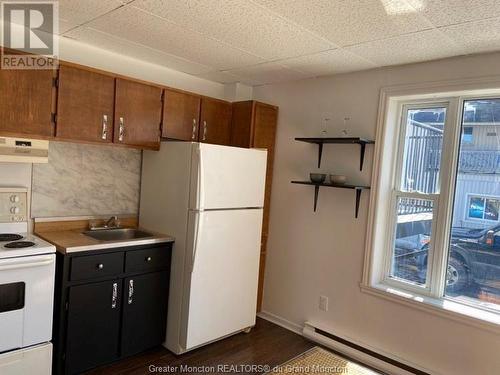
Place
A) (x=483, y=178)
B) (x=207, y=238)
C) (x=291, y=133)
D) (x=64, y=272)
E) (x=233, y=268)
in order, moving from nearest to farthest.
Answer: (x=64, y=272) < (x=483, y=178) < (x=207, y=238) < (x=233, y=268) < (x=291, y=133)

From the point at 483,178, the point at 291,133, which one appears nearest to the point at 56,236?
the point at 291,133

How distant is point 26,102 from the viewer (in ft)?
7.70

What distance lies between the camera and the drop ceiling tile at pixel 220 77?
3.43 metres

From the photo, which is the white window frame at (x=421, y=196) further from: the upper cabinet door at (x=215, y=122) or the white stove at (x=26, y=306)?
the white stove at (x=26, y=306)

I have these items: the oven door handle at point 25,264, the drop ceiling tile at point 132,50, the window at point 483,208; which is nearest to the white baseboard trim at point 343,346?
the window at point 483,208

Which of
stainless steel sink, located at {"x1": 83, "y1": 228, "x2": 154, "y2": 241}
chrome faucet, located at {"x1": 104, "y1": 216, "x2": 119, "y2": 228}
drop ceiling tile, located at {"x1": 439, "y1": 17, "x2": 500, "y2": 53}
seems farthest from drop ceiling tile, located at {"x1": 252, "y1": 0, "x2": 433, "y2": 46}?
chrome faucet, located at {"x1": 104, "y1": 216, "x2": 119, "y2": 228}

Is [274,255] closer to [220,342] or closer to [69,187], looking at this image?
[220,342]

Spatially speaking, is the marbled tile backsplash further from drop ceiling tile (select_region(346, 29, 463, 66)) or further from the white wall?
drop ceiling tile (select_region(346, 29, 463, 66))

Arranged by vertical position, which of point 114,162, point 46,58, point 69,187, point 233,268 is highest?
point 46,58

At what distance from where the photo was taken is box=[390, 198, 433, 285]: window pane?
282 cm

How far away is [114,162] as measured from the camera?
3125 millimetres

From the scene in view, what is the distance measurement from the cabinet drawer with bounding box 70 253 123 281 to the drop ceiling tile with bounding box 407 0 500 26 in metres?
2.36

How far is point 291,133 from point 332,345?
1891mm

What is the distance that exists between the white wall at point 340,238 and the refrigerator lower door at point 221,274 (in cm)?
40
